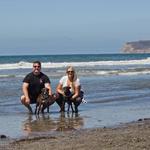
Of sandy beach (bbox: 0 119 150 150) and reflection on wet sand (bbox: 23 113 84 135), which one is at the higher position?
sandy beach (bbox: 0 119 150 150)

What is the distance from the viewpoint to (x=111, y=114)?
39.7ft

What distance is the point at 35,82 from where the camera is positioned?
12.7 meters

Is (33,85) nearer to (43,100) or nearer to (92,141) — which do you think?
(43,100)

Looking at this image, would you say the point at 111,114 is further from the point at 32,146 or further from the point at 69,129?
the point at 32,146

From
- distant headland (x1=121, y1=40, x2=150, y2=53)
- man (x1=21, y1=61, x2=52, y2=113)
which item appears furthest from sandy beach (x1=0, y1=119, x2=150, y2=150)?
distant headland (x1=121, y1=40, x2=150, y2=53)

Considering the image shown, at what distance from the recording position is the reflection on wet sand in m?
9.98

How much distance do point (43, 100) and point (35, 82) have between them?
19.1 inches

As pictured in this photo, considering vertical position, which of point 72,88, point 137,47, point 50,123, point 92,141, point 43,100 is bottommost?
point 50,123

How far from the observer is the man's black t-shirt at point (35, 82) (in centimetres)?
1266

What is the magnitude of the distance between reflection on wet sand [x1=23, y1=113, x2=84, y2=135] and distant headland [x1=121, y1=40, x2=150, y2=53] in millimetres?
152548

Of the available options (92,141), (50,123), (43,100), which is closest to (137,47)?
(43,100)

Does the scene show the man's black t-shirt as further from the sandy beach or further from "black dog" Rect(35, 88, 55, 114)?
the sandy beach

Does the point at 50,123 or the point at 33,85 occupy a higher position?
the point at 33,85

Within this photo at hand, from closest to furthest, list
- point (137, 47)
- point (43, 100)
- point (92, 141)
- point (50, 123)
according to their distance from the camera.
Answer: point (92, 141)
point (50, 123)
point (43, 100)
point (137, 47)
